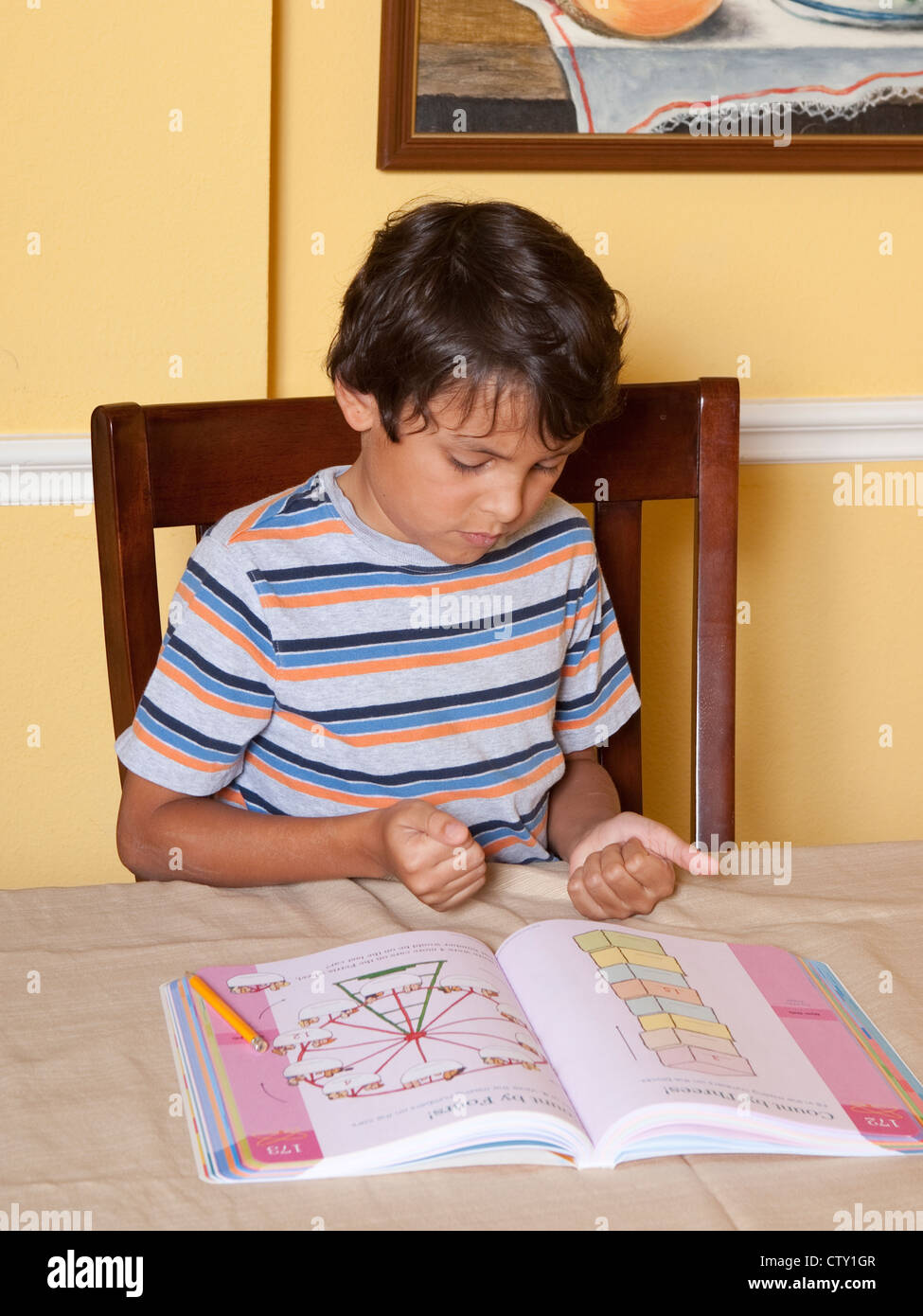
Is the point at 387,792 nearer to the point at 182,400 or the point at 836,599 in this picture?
the point at 182,400

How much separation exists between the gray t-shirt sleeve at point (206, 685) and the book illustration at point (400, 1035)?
0.28m

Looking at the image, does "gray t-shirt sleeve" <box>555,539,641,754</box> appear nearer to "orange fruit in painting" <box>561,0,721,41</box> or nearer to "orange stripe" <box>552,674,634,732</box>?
"orange stripe" <box>552,674,634,732</box>

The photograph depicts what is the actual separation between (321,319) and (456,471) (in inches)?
22.3

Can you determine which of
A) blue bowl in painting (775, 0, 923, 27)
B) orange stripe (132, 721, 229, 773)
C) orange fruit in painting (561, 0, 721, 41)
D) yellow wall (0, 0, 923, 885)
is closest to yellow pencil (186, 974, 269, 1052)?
orange stripe (132, 721, 229, 773)

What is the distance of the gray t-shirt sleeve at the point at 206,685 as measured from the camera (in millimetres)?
985

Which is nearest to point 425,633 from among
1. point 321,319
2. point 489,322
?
point 489,322

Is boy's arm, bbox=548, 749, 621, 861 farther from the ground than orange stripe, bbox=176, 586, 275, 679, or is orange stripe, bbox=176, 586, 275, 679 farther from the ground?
orange stripe, bbox=176, 586, 275, 679

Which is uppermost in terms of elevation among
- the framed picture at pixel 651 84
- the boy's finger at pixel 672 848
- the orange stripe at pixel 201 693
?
the framed picture at pixel 651 84

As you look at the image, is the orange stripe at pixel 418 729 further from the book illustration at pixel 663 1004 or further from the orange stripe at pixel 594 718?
the book illustration at pixel 663 1004

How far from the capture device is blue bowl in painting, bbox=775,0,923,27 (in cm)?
143

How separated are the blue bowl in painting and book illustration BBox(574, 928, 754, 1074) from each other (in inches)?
42.6

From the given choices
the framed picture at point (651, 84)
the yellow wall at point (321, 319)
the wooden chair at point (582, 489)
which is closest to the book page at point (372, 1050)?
the wooden chair at point (582, 489)

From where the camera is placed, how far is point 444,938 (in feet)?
2.59
